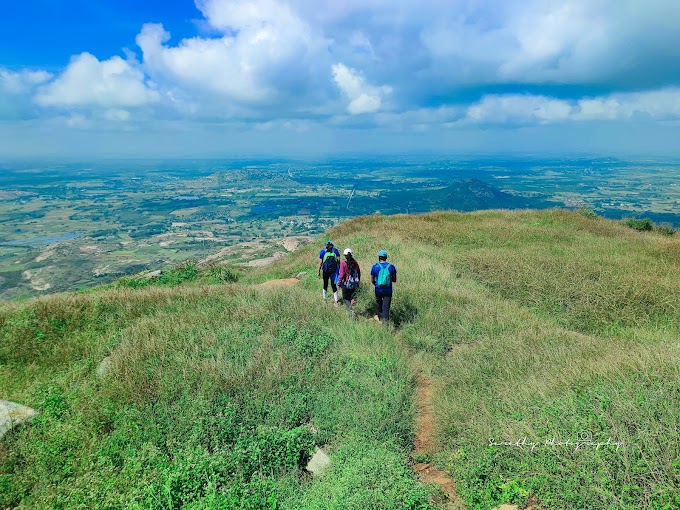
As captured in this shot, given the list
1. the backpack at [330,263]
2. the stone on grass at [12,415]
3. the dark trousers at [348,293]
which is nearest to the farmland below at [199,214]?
the backpack at [330,263]

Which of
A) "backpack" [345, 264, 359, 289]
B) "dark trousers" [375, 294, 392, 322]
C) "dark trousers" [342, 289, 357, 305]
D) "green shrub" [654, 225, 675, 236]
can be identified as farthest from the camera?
"green shrub" [654, 225, 675, 236]

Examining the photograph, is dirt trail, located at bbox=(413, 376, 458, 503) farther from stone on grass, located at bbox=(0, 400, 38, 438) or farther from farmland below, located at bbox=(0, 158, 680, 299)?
farmland below, located at bbox=(0, 158, 680, 299)

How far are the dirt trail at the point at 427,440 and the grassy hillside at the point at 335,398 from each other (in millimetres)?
156

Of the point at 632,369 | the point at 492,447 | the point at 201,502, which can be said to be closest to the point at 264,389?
the point at 201,502

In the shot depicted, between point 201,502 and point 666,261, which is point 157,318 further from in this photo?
point 666,261

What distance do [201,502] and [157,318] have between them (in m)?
5.53

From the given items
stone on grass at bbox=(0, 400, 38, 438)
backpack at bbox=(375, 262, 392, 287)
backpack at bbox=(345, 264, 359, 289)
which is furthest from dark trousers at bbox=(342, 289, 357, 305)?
stone on grass at bbox=(0, 400, 38, 438)

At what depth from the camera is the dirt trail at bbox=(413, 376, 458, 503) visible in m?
4.53

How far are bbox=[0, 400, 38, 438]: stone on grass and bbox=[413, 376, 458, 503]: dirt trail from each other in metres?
5.85

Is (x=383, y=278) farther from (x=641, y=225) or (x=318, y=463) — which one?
(x=641, y=225)

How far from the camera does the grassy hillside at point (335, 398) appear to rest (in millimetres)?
4016

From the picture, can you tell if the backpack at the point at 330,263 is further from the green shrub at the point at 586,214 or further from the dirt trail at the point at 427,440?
the green shrub at the point at 586,214

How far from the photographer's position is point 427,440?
5453 mm

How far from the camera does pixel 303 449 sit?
16.4 feet
